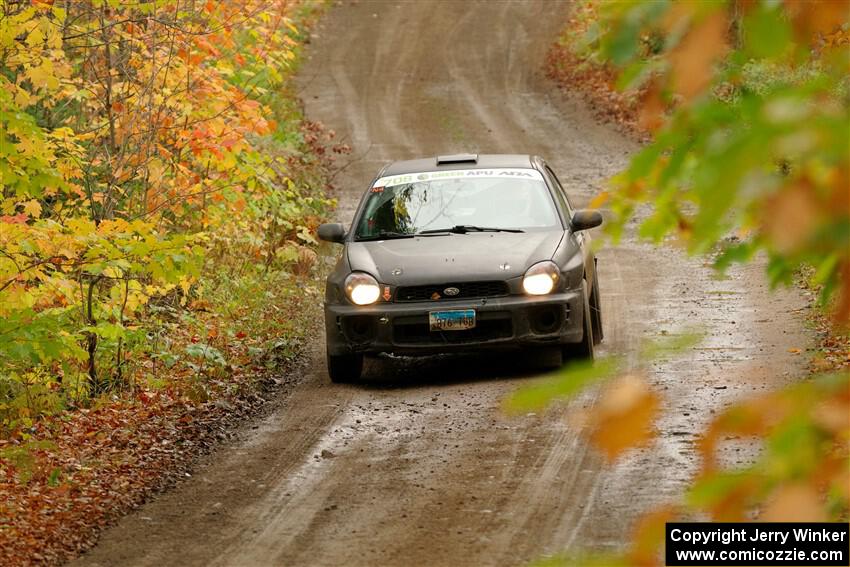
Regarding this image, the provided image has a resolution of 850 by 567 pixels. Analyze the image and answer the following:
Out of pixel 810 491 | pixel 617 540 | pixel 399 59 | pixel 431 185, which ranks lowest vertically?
pixel 617 540

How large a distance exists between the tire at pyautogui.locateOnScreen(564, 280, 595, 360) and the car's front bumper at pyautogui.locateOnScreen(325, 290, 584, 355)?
0.26 feet

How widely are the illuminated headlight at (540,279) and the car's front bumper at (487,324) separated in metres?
0.07

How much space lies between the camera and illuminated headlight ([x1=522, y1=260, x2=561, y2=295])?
9.88 m

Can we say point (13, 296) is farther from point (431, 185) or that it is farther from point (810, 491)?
point (810, 491)

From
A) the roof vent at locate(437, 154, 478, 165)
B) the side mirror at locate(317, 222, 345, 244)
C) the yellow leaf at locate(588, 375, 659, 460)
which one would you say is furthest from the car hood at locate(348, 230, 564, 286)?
the yellow leaf at locate(588, 375, 659, 460)

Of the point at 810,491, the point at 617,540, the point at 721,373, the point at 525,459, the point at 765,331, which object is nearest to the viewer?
the point at 810,491

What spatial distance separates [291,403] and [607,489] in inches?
Answer: 142

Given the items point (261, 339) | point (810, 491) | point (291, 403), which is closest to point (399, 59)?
A: point (261, 339)

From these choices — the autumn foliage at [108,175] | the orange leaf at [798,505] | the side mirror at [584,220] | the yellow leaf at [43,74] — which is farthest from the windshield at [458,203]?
the orange leaf at [798,505]

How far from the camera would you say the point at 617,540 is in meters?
6.09

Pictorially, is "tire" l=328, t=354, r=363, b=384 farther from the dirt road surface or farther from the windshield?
the windshield

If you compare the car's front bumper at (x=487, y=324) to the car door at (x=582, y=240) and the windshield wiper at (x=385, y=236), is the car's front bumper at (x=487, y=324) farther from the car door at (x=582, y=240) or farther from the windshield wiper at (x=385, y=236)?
the windshield wiper at (x=385, y=236)

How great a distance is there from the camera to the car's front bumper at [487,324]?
9797 mm

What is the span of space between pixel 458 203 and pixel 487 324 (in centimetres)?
155
